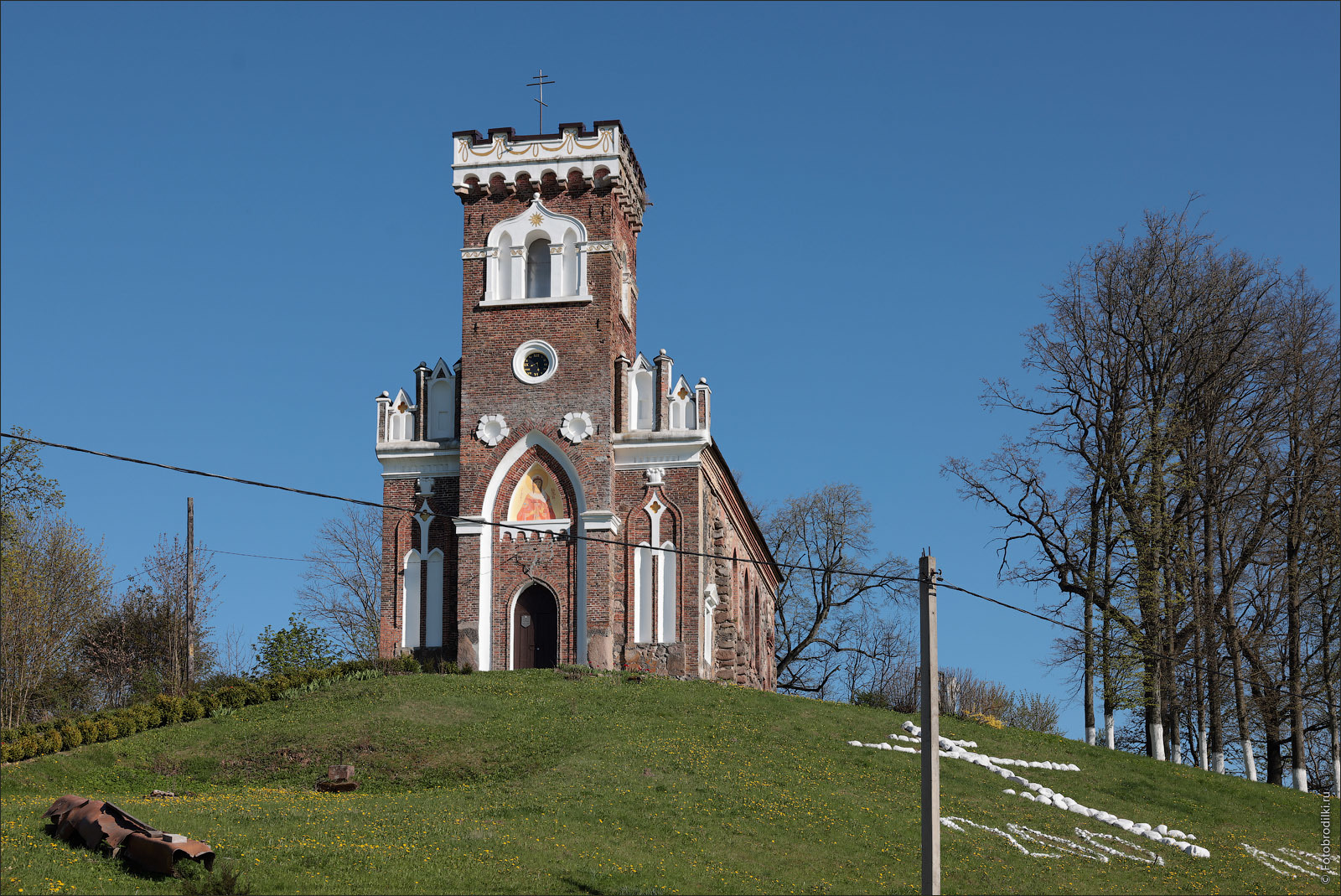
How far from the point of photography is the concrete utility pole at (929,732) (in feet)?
56.1

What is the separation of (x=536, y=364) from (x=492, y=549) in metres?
5.13

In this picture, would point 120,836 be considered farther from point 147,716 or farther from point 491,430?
point 491,430

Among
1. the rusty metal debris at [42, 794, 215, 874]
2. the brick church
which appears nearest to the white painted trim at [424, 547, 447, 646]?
the brick church

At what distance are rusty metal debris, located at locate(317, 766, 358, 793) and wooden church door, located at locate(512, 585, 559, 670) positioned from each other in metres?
12.4

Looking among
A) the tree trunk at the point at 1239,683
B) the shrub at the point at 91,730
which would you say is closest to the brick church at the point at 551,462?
the shrub at the point at 91,730

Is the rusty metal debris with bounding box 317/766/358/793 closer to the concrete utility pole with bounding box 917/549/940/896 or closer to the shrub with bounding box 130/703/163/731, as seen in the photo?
the shrub with bounding box 130/703/163/731

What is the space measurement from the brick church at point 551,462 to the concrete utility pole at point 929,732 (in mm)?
17740

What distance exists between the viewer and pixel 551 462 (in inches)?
1473

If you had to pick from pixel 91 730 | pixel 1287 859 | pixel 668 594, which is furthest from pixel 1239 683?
pixel 91 730

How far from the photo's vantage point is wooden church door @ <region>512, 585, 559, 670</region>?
36.6 m

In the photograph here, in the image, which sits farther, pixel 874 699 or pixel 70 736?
pixel 874 699

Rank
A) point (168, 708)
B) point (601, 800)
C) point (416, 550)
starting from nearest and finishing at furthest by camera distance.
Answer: point (601, 800) < point (168, 708) < point (416, 550)

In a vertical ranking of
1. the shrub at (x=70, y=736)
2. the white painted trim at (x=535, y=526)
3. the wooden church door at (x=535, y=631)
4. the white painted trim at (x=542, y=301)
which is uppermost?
the white painted trim at (x=542, y=301)

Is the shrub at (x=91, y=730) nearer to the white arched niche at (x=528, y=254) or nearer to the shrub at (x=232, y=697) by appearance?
the shrub at (x=232, y=697)
